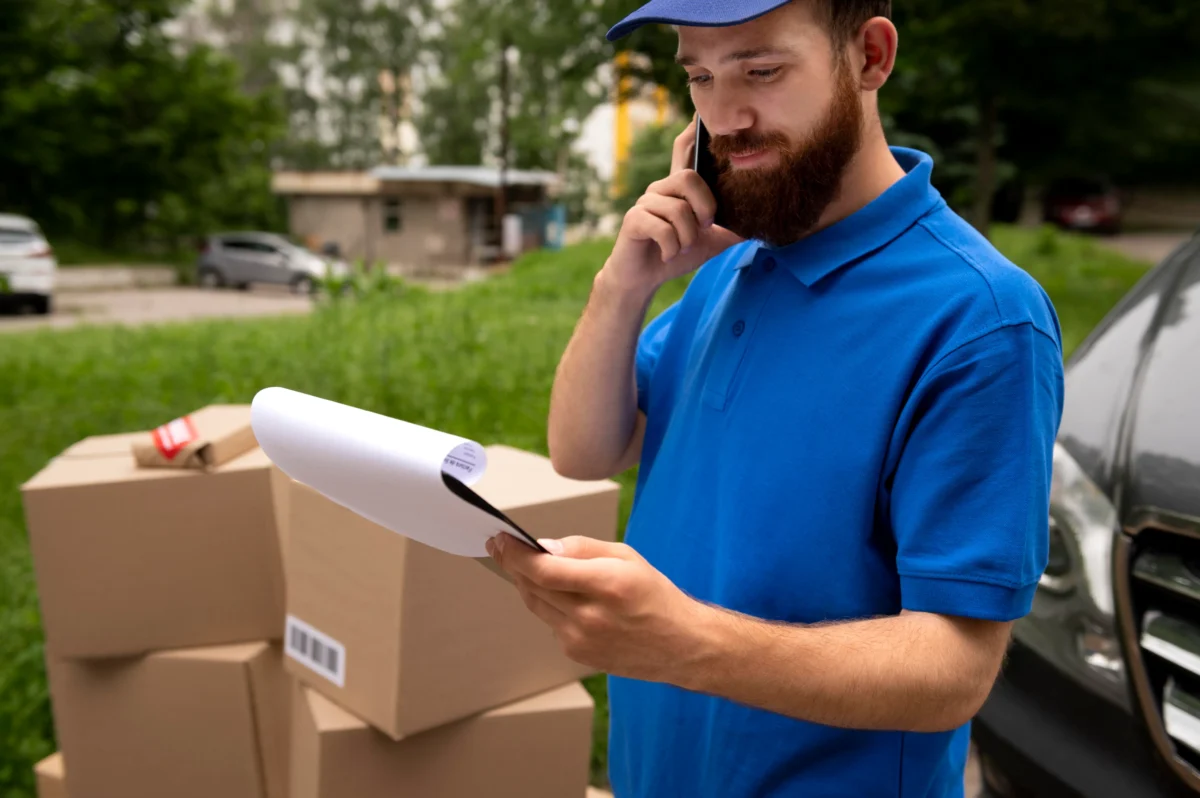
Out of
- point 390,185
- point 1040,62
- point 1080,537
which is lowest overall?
point 390,185

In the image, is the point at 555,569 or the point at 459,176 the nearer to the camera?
the point at 555,569

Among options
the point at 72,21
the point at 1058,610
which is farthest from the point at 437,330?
the point at 72,21

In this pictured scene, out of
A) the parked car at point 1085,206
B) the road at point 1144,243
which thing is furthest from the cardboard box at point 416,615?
the parked car at point 1085,206

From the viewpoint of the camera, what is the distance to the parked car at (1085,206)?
23.6 metres

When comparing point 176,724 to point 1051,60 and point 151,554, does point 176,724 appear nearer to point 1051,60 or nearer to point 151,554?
point 151,554

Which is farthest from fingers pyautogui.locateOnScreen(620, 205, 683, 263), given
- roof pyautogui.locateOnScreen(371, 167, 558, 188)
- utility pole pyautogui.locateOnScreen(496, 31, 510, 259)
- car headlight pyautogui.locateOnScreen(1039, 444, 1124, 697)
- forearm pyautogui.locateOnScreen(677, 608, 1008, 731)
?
roof pyautogui.locateOnScreen(371, 167, 558, 188)

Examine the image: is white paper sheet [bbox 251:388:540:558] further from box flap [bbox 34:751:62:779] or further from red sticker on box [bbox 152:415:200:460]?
box flap [bbox 34:751:62:779]

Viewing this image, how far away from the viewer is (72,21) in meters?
16.2

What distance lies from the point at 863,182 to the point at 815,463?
13.7 inches

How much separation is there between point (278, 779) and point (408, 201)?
33492 millimetres

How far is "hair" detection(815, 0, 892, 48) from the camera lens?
106 cm

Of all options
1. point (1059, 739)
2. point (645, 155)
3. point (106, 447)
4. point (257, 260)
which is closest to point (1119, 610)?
point (1059, 739)

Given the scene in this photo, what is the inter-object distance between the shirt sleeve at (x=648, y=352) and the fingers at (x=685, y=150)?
0.21 m

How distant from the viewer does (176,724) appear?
2.10m
